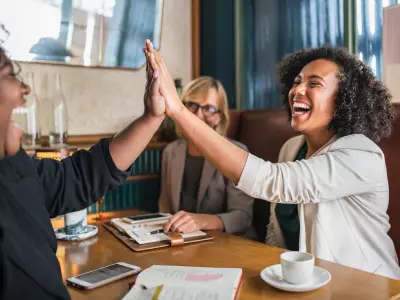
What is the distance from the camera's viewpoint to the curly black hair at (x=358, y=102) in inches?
59.7

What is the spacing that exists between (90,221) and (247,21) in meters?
1.83

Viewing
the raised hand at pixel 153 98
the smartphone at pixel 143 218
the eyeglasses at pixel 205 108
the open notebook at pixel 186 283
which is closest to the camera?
the open notebook at pixel 186 283

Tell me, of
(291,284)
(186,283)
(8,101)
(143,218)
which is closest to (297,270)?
(291,284)

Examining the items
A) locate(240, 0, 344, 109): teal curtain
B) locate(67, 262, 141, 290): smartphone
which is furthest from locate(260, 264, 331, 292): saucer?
locate(240, 0, 344, 109): teal curtain

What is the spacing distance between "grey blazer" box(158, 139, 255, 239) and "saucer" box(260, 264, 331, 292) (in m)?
0.75

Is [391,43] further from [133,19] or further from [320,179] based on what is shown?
[133,19]

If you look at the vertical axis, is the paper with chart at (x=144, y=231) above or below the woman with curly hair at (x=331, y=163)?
below

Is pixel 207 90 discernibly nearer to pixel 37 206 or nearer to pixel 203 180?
pixel 203 180

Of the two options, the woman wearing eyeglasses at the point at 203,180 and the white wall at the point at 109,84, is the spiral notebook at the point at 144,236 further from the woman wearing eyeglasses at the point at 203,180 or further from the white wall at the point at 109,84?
the white wall at the point at 109,84

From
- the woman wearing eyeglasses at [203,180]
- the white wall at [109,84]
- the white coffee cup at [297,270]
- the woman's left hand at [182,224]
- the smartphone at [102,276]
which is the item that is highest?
the white wall at [109,84]

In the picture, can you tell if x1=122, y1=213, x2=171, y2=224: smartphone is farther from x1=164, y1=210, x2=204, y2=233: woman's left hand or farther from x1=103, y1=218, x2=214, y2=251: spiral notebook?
x1=164, y1=210, x2=204, y2=233: woman's left hand

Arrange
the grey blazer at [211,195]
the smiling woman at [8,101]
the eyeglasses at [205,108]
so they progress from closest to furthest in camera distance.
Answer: the smiling woman at [8,101] < the grey blazer at [211,195] < the eyeglasses at [205,108]

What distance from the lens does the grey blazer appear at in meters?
1.87

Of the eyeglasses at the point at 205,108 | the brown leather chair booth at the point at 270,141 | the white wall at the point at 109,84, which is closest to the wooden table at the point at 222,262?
the brown leather chair booth at the point at 270,141
